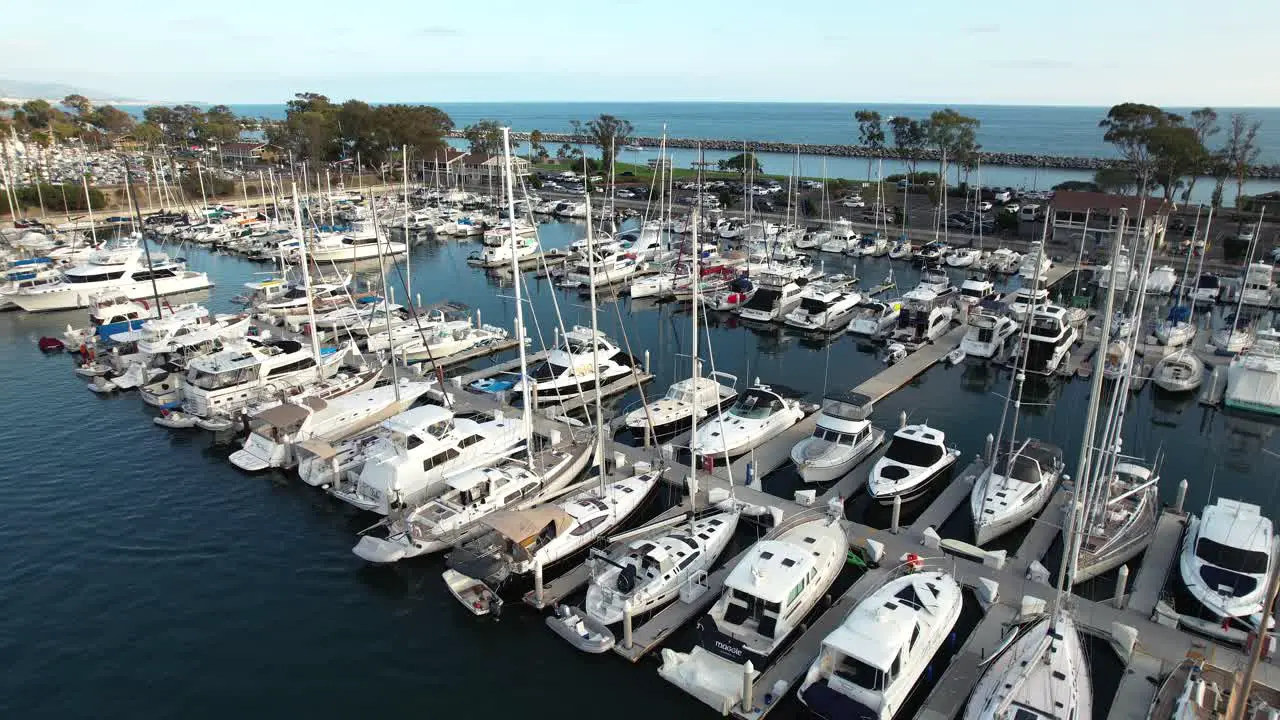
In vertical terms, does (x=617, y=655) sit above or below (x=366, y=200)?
below

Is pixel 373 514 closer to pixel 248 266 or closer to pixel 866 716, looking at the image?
pixel 866 716

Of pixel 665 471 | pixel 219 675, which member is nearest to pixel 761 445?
pixel 665 471

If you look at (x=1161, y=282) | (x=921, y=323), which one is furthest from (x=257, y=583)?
(x=1161, y=282)

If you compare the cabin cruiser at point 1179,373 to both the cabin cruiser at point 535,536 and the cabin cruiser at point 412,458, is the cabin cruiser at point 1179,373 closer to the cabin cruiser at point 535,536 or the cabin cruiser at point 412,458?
the cabin cruiser at point 535,536

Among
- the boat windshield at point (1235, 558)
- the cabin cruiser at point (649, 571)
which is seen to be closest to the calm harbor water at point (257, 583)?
the cabin cruiser at point (649, 571)

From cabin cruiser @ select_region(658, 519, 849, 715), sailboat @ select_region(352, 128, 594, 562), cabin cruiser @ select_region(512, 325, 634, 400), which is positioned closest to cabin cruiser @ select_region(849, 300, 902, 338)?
cabin cruiser @ select_region(512, 325, 634, 400)

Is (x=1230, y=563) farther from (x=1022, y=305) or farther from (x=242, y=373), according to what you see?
Answer: (x=242, y=373)
